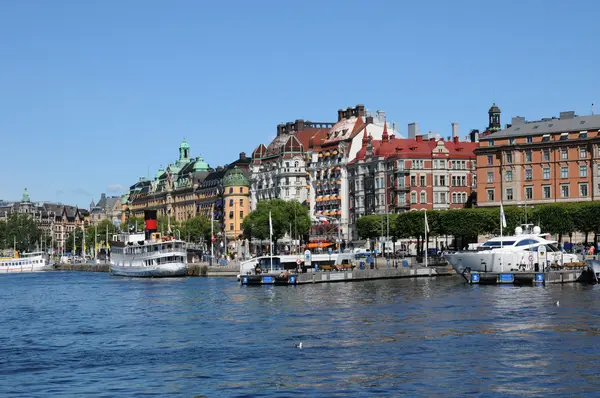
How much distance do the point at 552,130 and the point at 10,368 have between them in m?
111

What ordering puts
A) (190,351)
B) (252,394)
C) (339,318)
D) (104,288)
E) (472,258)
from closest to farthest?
(252,394)
(190,351)
(339,318)
(472,258)
(104,288)

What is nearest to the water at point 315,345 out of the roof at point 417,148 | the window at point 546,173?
the window at point 546,173

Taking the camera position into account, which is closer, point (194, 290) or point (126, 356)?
point (126, 356)

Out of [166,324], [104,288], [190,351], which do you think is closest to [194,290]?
[104,288]

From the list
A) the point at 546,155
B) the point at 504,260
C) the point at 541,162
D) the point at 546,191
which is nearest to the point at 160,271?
the point at 546,191

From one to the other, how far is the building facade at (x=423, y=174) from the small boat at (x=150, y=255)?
39316mm

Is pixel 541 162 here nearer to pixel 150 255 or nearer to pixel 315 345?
pixel 150 255

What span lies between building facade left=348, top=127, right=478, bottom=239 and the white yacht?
2633 inches

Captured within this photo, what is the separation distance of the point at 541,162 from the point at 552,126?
540 cm

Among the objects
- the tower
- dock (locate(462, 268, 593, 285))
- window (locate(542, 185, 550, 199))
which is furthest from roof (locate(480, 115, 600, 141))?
dock (locate(462, 268, 593, 285))

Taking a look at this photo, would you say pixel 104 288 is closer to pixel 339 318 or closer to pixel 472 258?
pixel 472 258

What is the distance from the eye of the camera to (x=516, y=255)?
102 metres

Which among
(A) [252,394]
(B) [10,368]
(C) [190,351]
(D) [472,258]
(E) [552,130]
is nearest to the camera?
(A) [252,394]

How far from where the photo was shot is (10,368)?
5141 cm
